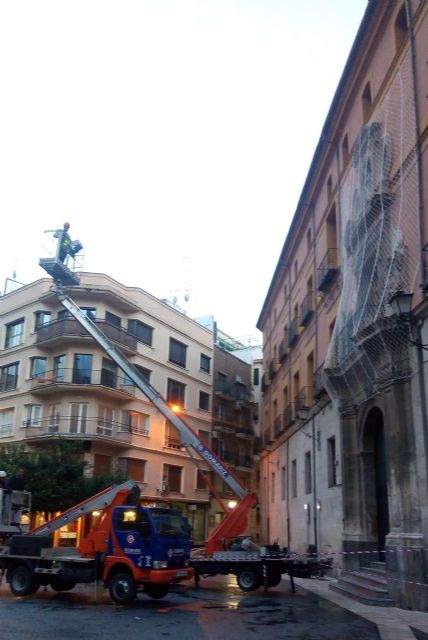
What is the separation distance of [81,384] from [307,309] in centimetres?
1517

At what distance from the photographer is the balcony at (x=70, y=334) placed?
35.6m

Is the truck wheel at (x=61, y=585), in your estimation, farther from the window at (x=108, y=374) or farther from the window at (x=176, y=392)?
the window at (x=176, y=392)

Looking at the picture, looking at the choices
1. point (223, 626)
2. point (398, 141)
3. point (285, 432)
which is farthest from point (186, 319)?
point (223, 626)

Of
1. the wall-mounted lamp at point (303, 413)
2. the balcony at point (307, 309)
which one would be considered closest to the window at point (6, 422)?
the wall-mounted lamp at point (303, 413)

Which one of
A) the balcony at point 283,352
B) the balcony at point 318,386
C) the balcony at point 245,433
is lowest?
the balcony at point 318,386

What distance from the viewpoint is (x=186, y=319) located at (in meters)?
44.4

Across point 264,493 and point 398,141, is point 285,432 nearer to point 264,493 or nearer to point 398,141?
point 264,493

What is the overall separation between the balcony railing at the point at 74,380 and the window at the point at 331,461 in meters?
16.6

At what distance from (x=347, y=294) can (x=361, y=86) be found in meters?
6.28

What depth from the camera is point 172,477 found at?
40.3m

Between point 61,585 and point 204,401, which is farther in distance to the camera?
point 204,401

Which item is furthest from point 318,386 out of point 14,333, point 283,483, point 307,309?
point 14,333

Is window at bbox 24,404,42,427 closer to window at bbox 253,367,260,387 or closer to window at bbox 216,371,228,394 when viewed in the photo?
window at bbox 216,371,228,394

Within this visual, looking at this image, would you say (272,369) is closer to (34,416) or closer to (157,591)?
(34,416)
